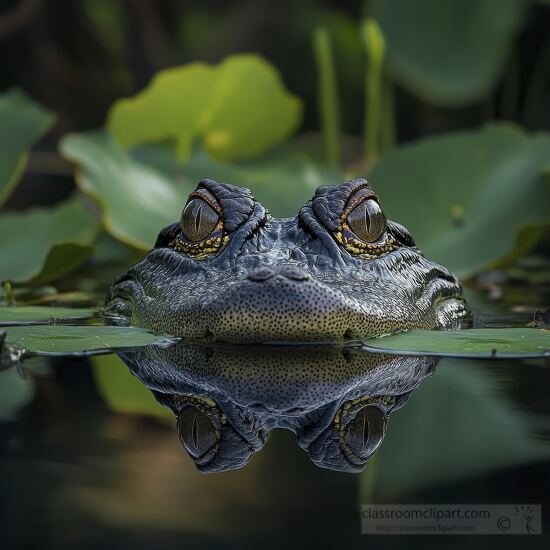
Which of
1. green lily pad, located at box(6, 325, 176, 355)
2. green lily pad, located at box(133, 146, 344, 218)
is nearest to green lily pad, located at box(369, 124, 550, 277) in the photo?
green lily pad, located at box(133, 146, 344, 218)

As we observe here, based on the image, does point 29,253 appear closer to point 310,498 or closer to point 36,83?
point 310,498

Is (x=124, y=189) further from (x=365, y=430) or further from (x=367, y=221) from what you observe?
(x=365, y=430)

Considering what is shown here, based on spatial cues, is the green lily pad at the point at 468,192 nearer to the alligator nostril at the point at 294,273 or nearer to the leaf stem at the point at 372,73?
the leaf stem at the point at 372,73

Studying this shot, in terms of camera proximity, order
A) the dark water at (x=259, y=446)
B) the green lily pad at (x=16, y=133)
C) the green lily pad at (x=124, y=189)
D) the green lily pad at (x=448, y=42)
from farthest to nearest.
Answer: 1. the green lily pad at (x=448, y=42)
2. the green lily pad at (x=16, y=133)
3. the green lily pad at (x=124, y=189)
4. the dark water at (x=259, y=446)

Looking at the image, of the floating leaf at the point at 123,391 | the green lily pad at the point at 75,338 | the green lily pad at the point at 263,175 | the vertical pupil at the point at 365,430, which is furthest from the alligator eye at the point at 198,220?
the green lily pad at the point at 263,175

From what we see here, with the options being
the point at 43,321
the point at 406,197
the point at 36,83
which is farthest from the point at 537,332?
the point at 36,83

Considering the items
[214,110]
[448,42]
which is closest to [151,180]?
[214,110]

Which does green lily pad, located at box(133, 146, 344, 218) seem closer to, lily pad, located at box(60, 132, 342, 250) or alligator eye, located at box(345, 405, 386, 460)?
lily pad, located at box(60, 132, 342, 250)
